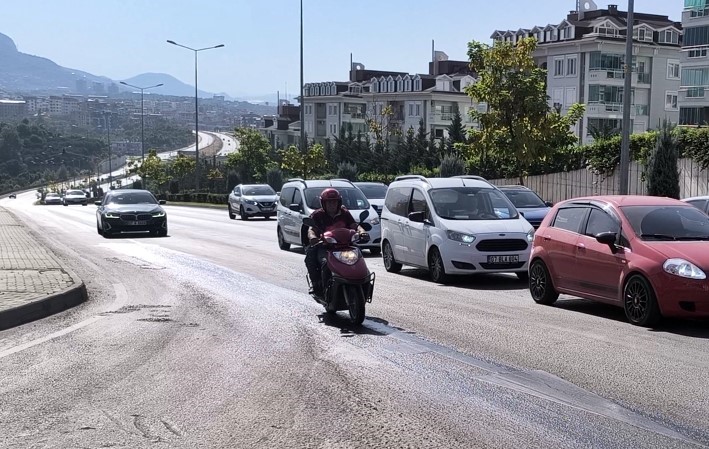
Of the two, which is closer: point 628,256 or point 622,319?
point 628,256

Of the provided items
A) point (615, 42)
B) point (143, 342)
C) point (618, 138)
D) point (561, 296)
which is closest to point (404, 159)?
→ point (615, 42)

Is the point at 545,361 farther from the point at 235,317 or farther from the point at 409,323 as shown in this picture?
the point at 235,317

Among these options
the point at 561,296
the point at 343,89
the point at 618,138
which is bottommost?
the point at 561,296

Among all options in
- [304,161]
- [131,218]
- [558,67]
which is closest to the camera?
[131,218]

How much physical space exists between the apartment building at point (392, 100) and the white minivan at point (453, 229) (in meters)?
57.7

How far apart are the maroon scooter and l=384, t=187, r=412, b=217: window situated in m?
6.23

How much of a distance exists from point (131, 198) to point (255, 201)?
35.2ft

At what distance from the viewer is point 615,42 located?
67375 millimetres

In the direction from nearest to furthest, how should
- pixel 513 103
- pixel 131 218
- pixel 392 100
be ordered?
pixel 131 218, pixel 513 103, pixel 392 100

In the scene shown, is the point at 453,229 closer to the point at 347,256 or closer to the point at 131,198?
the point at 347,256

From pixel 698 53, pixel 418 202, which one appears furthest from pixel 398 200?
pixel 698 53

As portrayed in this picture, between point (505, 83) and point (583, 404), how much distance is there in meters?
28.4

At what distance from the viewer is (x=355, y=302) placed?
10.8 metres

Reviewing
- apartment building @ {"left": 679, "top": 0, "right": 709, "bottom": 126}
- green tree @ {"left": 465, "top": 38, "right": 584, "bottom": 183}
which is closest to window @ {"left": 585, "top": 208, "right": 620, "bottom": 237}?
green tree @ {"left": 465, "top": 38, "right": 584, "bottom": 183}
